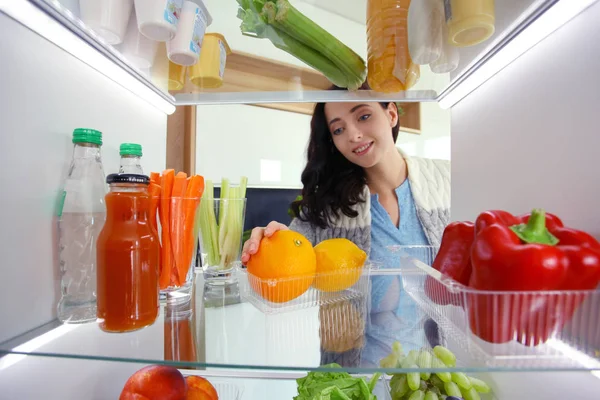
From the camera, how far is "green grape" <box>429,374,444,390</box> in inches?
21.7

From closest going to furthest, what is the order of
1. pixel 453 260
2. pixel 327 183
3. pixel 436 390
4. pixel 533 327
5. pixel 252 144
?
pixel 533 327
pixel 453 260
pixel 436 390
pixel 327 183
pixel 252 144

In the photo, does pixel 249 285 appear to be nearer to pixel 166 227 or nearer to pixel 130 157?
pixel 166 227

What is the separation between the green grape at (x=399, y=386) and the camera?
0.54m

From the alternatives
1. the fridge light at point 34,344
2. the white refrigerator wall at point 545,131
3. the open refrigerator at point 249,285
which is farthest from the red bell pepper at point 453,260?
the fridge light at point 34,344

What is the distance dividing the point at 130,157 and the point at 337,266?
0.39 meters

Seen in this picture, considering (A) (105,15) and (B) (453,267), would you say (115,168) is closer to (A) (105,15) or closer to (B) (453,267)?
(A) (105,15)

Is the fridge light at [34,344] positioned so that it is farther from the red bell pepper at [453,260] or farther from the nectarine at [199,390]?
the red bell pepper at [453,260]

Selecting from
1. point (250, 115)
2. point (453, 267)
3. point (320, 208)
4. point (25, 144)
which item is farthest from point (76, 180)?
point (250, 115)

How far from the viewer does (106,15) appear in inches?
17.8

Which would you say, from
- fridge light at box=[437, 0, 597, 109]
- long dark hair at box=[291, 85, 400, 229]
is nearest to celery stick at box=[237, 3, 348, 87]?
fridge light at box=[437, 0, 597, 109]

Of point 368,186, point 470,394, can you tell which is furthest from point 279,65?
point 368,186

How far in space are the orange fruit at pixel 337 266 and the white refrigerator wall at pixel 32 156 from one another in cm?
39

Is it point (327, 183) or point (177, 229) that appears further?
point (327, 183)

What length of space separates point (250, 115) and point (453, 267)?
6.41ft
